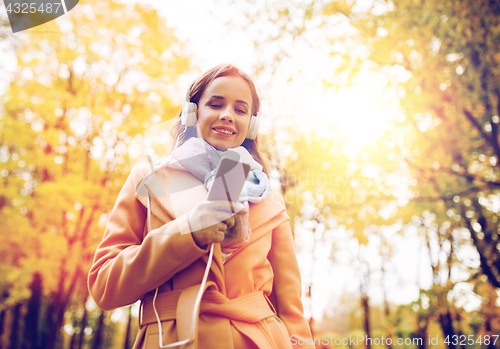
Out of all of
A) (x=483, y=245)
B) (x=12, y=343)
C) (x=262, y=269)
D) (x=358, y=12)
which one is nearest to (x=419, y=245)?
(x=483, y=245)

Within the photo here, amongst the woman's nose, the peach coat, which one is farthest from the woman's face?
the peach coat

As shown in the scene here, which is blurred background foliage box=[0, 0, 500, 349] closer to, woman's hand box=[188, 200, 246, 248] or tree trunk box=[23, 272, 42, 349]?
tree trunk box=[23, 272, 42, 349]

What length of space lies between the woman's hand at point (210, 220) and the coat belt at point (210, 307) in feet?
0.85

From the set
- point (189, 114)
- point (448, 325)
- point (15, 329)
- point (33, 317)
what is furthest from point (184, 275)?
point (15, 329)

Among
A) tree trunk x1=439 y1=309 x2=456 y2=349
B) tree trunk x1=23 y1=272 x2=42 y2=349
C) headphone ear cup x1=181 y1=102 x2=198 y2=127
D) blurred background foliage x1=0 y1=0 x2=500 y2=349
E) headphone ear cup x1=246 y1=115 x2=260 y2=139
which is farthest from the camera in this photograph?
tree trunk x1=23 y1=272 x2=42 y2=349

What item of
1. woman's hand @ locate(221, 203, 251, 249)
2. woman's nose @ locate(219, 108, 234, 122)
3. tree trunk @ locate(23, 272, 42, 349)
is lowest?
tree trunk @ locate(23, 272, 42, 349)

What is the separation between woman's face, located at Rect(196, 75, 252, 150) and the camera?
5.18ft

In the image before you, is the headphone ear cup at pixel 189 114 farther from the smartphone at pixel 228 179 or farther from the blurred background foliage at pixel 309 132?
the blurred background foliage at pixel 309 132

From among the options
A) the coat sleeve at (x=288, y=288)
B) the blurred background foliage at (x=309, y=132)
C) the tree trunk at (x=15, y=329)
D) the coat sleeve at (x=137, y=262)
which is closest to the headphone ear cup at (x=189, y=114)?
the coat sleeve at (x=137, y=262)

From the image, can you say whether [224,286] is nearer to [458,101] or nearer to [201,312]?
[201,312]

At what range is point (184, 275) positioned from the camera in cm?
126

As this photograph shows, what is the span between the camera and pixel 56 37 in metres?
7.04

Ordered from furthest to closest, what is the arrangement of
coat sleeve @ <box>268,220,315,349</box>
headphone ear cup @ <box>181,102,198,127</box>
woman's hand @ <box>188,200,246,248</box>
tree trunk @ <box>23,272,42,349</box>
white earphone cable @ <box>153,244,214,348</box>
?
tree trunk @ <box>23,272,42,349</box>
headphone ear cup @ <box>181,102,198,127</box>
coat sleeve @ <box>268,220,315,349</box>
woman's hand @ <box>188,200,246,248</box>
white earphone cable @ <box>153,244,214,348</box>

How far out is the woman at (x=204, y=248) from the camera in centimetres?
115
